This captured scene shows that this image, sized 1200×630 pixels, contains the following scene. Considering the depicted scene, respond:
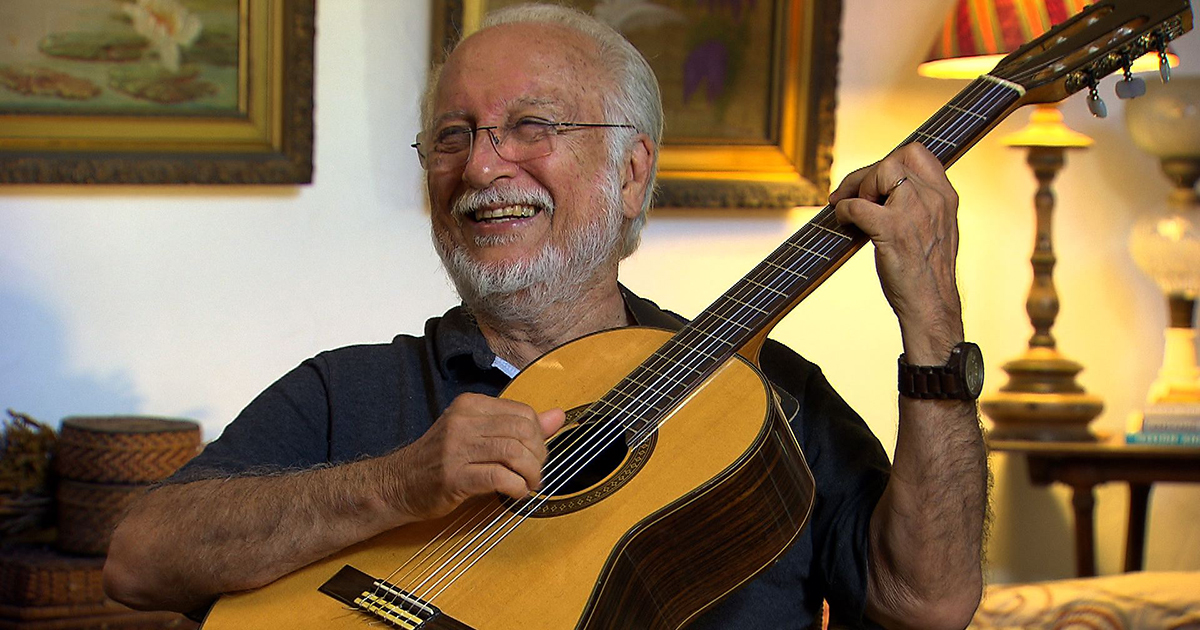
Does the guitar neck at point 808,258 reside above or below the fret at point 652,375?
above

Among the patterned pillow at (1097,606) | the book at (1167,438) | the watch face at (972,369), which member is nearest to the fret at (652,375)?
the watch face at (972,369)

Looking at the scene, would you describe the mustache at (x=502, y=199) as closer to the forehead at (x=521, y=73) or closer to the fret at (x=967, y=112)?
the forehead at (x=521, y=73)

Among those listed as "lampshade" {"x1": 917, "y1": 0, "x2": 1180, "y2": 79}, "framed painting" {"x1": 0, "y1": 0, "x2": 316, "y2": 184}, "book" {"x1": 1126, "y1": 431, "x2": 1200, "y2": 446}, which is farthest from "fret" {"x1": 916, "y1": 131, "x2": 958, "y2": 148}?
"book" {"x1": 1126, "y1": 431, "x2": 1200, "y2": 446}

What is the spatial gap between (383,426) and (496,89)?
18.3 inches

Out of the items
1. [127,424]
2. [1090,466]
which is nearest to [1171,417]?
[1090,466]

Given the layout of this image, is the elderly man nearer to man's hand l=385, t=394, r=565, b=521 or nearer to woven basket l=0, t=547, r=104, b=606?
man's hand l=385, t=394, r=565, b=521

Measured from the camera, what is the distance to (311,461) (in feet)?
5.76

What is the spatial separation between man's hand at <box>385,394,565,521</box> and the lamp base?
7.82ft

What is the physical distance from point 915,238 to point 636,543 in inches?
18.4

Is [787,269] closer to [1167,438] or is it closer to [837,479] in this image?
[837,479]

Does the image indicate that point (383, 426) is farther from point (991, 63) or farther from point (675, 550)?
point (991, 63)

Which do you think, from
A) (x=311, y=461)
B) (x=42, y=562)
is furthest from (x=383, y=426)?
(x=42, y=562)

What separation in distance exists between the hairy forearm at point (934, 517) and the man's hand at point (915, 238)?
78 mm

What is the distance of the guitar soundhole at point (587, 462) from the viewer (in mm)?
1412
